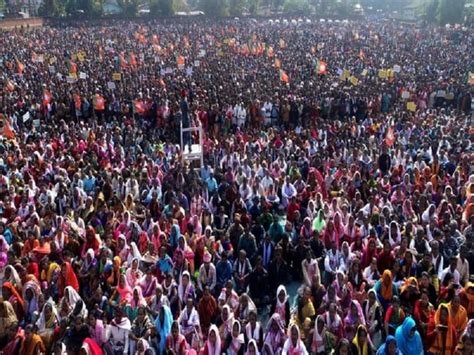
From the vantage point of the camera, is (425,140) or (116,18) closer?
(425,140)

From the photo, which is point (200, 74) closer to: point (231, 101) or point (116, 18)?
point (231, 101)

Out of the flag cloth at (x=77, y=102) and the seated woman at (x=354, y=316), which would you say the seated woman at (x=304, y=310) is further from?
the flag cloth at (x=77, y=102)

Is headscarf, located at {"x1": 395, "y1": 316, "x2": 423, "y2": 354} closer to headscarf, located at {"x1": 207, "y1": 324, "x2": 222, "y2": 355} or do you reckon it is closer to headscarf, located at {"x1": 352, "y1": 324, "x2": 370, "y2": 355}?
headscarf, located at {"x1": 352, "y1": 324, "x2": 370, "y2": 355}

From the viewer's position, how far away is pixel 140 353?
17.9 ft

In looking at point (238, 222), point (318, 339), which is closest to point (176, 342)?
point (318, 339)

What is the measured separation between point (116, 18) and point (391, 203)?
152 ft

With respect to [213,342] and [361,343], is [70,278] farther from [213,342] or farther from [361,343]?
[361,343]

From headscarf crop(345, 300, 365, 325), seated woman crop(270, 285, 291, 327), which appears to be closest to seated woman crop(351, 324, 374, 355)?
headscarf crop(345, 300, 365, 325)

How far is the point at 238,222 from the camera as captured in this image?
8.16 metres

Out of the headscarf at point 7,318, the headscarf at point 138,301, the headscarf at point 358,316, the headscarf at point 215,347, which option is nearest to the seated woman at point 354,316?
the headscarf at point 358,316

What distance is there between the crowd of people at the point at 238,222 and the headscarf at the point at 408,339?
11 mm

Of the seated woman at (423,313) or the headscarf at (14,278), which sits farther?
the headscarf at (14,278)

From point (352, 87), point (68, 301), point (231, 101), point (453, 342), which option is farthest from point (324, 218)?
point (352, 87)

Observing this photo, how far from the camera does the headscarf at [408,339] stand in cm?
551
